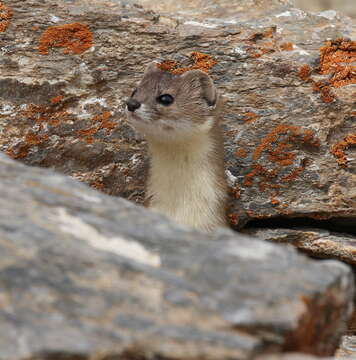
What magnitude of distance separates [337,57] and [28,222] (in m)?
3.90

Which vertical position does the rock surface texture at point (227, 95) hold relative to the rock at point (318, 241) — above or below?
above

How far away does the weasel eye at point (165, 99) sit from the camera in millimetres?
5824

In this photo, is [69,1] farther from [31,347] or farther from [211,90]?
[31,347]

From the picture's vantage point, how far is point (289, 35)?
653cm

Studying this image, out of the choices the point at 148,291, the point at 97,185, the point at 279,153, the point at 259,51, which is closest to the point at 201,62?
the point at 259,51

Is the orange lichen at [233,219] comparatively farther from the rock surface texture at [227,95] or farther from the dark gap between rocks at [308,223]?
the dark gap between rocks at [308,223]

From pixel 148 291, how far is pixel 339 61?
3973 millimetres

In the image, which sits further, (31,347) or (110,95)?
(110,95)

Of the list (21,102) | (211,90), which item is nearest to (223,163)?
(211,90)

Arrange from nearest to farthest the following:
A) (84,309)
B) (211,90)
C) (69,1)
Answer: (84,309)
(211,90)
(69,1)

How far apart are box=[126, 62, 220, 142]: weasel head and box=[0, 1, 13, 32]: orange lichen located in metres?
1.31

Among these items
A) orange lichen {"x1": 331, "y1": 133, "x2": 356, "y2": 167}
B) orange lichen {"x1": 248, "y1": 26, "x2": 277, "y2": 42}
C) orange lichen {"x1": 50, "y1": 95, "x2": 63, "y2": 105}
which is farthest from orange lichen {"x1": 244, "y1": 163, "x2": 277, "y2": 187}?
orange lichen {"x1": 50, "y1": 95, "x2": 63, "y2": 105}

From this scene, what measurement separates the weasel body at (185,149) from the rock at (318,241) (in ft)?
1.72

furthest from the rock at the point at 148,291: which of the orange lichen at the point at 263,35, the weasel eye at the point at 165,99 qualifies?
the orange lichen at the point at 263,35
